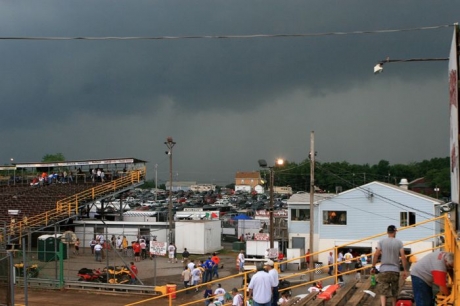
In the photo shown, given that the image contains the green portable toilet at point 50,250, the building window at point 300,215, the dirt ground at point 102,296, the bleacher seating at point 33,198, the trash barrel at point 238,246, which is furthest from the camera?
the trash barrel at point 238,246

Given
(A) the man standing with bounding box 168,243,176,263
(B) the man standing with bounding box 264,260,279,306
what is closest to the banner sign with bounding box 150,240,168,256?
(A) the man standing with bounding box 168,243,176,263

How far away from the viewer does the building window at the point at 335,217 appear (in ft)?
132

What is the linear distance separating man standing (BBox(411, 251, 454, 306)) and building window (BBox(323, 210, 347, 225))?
32.3 meters

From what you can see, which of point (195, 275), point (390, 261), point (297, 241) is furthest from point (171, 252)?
point (390, 261)

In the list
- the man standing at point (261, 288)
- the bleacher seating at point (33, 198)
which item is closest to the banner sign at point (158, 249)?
the man standing at point (261, 288)

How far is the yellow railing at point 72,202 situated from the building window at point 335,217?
16.5 metres

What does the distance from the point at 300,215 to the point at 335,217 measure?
2.65 meters

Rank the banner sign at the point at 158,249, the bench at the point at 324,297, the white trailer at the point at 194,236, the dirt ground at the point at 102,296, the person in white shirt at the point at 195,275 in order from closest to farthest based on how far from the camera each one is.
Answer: the bench at the point at 324,297 → the dirt ground at the point at 102,296 → the person in white shirt at the point at 195,275 → the banner sign at the point at 158,249 → the white trailer at the point at 194,236

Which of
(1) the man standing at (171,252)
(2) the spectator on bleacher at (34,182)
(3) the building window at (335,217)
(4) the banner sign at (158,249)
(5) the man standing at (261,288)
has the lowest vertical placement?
(1) the man standing at (171,252)

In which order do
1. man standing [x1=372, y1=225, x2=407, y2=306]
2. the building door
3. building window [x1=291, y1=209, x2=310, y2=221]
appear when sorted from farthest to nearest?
A: building window [x1=291, y1=209, x2=310, y2=221], the building door, man standing [x1=372, y1=225, x2=407, y2=306]

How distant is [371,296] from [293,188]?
6492 inches

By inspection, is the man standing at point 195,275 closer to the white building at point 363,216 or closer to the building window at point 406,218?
the white building at point 363,216

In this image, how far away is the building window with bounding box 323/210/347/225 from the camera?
4009 cm

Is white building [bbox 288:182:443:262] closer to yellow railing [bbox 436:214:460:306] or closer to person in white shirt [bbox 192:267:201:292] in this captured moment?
person in white shirt [bbox 192:267:201:292]
